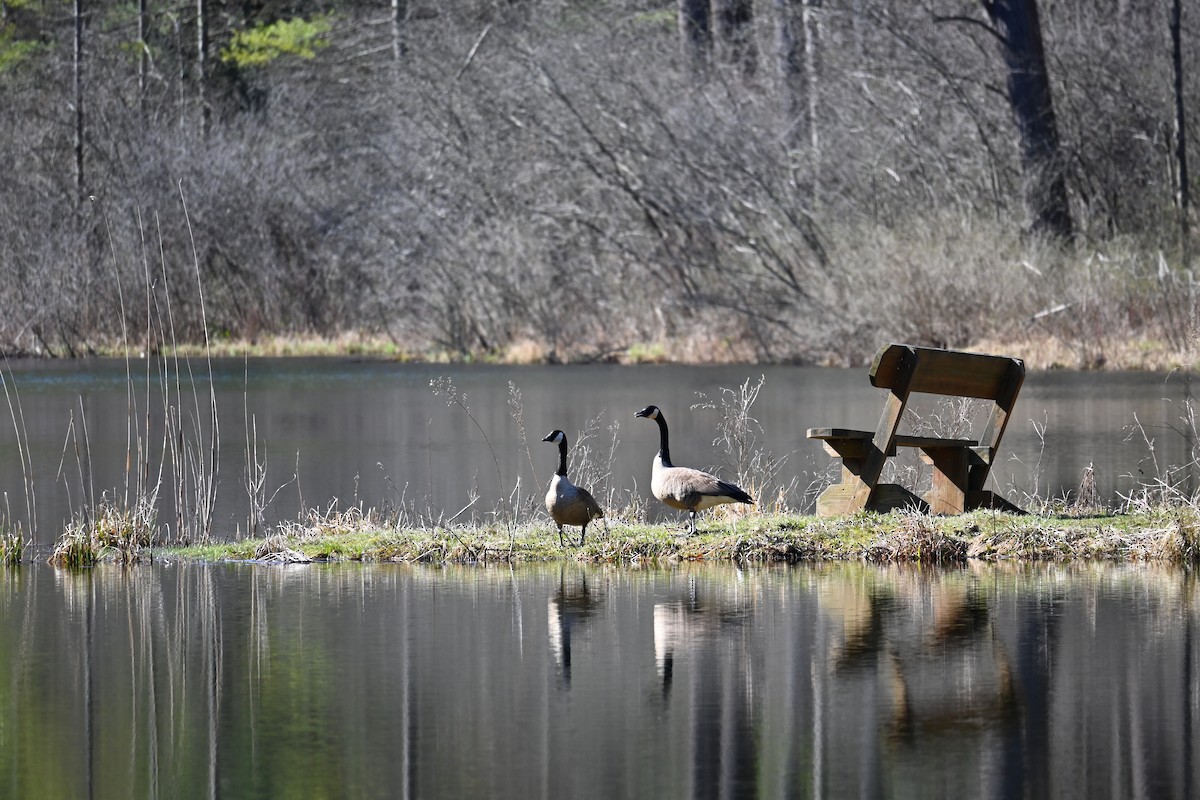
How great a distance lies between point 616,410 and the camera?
2919cm

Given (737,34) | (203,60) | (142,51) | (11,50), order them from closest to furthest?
(737,34), (142,51), (203,60), (11,50)

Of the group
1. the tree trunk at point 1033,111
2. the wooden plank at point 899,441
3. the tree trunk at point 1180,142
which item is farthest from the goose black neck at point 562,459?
the tree trunk at point 1033,111

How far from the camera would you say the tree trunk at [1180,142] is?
3825cm

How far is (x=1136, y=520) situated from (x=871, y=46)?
31758mm

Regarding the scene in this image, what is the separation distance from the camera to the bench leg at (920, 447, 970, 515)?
1409cm

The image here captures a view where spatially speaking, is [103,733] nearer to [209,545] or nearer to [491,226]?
[209,545]

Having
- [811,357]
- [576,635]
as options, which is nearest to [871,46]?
[811,357]

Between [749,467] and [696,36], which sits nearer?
[749,467]

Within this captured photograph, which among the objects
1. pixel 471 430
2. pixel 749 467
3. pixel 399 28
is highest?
pixel 399 28

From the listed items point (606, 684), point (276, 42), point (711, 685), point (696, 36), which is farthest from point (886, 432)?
point (276, 42)

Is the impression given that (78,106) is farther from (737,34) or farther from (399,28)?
(737,34)

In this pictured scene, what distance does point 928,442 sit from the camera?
548 inches

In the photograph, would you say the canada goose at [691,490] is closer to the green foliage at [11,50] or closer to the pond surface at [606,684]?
the pond surface at [606,684]

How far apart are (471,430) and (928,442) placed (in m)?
15.0
